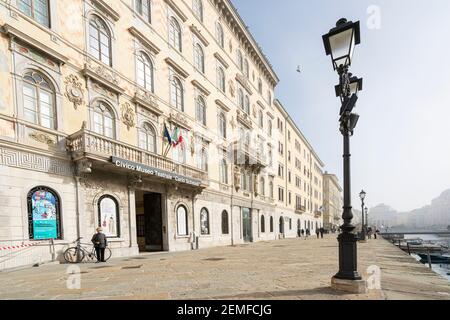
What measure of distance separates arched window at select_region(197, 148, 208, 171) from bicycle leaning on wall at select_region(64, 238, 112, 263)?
10890 millimetres

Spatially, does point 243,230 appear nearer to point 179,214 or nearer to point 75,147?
point 179,214

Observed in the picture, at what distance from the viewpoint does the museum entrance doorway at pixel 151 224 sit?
1845 cm

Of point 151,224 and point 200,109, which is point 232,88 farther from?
point 151,224

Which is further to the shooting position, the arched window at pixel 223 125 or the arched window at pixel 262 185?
the arched window at pixel 262 185

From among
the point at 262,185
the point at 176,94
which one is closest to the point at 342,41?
the point at 176,94

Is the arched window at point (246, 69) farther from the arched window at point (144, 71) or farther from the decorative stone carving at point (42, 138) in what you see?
the decorative stone carving at point (42, 138)

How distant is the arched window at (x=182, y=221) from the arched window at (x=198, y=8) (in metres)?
15.8

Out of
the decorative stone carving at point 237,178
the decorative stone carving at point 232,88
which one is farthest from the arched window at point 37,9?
the decorative stone carving at point 237,178

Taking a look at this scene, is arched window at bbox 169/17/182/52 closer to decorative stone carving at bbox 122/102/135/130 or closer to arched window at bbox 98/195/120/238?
decorative stone carving at bbox 122/102/135/130

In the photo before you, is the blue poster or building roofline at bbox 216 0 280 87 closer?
the blue poster

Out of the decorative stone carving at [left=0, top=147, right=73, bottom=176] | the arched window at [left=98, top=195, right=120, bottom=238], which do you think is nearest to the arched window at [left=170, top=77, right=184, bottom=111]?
the arched window at [left=98, top=195, right=120, bottom=238]

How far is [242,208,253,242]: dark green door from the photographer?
29312 mm
